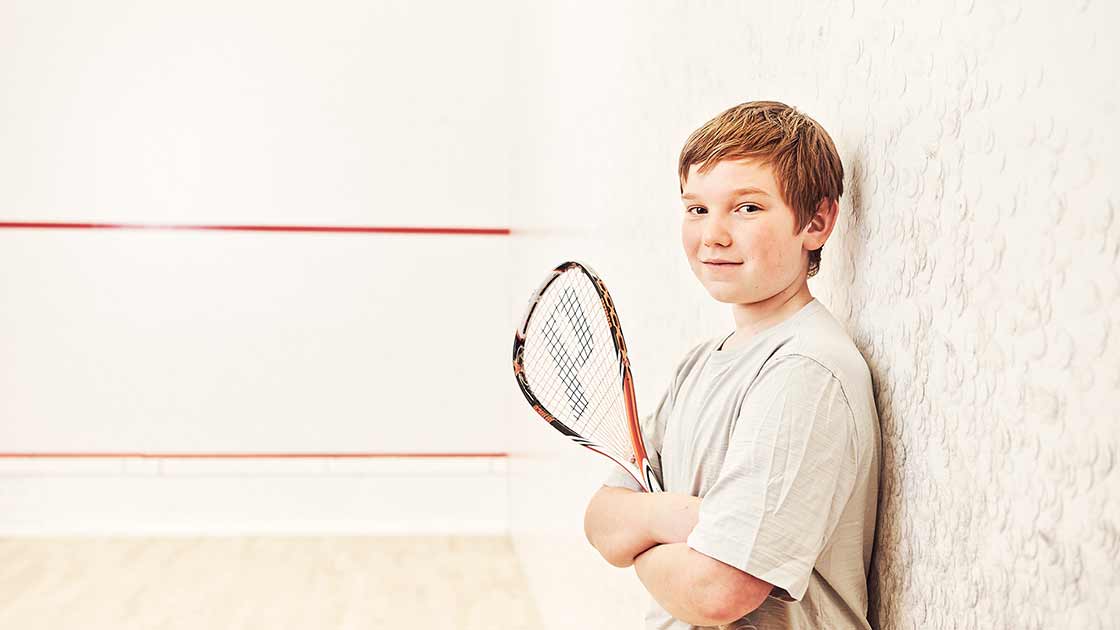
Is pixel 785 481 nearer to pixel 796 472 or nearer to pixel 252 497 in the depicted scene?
pixel 796 472

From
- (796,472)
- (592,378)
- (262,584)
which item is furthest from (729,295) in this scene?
(262,584)

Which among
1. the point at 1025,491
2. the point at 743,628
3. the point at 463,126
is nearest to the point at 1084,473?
the point at 1025,491

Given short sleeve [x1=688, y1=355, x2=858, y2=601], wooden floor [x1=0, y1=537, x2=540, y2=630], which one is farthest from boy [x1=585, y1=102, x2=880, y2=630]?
wooden floor [x1=0, y1=537, x2=540, y2=630]

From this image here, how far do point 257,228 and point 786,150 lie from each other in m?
2.91

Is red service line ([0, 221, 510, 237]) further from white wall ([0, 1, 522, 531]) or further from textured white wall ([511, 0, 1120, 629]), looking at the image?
textured white wall ([511, 0, 1120, 629])

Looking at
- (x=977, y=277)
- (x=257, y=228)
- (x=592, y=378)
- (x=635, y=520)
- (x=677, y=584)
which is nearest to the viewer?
(x=977, y=277)

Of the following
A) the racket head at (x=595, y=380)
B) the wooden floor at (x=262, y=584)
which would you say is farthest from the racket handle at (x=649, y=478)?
the wooden floor at (x=262, y=584)

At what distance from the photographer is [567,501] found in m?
2.00

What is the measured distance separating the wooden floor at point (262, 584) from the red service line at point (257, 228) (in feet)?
3.09

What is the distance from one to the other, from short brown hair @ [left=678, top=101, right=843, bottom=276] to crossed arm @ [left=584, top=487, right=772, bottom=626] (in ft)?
0.67

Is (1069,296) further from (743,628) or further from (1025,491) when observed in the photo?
(743,628)

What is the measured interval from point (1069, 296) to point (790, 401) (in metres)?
0.19

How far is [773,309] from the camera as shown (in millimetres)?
708

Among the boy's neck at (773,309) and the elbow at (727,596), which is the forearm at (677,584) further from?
the boy's neck at (773,309)
